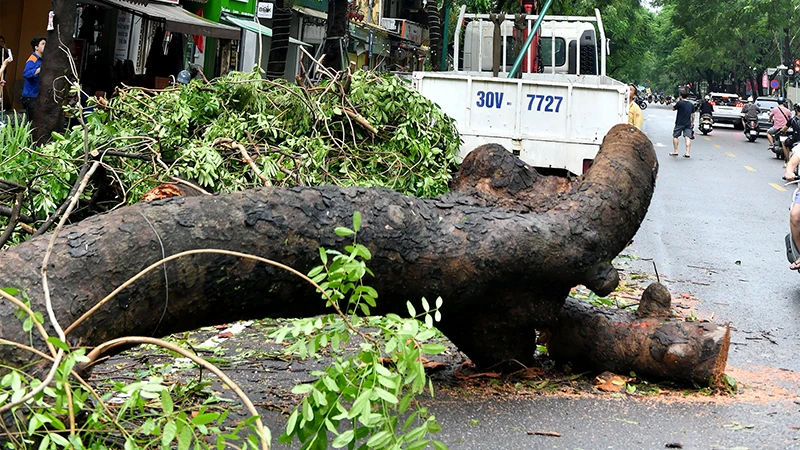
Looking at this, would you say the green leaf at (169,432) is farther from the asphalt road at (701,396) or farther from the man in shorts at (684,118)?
the man in shorts at (684,118)

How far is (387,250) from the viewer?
4891 mm

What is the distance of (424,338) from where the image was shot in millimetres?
3398

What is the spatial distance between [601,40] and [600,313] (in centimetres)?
1266

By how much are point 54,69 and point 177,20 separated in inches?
286

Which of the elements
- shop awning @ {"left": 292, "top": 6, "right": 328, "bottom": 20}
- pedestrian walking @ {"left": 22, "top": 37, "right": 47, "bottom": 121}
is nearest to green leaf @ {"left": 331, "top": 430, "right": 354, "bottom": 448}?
pedestrian walking @ {"left": 22, "top": 37, "right": 47, "bottom": 121}

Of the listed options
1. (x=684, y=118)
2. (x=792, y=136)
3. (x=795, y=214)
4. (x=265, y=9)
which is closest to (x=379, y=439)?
(x=795, y=214)

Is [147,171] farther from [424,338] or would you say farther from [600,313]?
[424,338]

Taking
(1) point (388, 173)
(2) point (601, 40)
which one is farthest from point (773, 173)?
(1) point (388, 173)

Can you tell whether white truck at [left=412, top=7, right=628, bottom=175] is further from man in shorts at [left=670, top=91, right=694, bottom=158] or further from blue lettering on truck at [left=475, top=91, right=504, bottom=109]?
man in shorts at [left=670, top=91, right=694, bottom=158]

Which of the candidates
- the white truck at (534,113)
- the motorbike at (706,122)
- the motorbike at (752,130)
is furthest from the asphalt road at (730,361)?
the motorbike at (706,122)

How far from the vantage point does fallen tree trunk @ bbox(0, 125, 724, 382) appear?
13.4ft

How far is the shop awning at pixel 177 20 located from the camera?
17750 mm

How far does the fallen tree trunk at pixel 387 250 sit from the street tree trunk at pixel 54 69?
6605mm

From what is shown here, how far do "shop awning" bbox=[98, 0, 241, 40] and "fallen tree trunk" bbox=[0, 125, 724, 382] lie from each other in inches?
507
